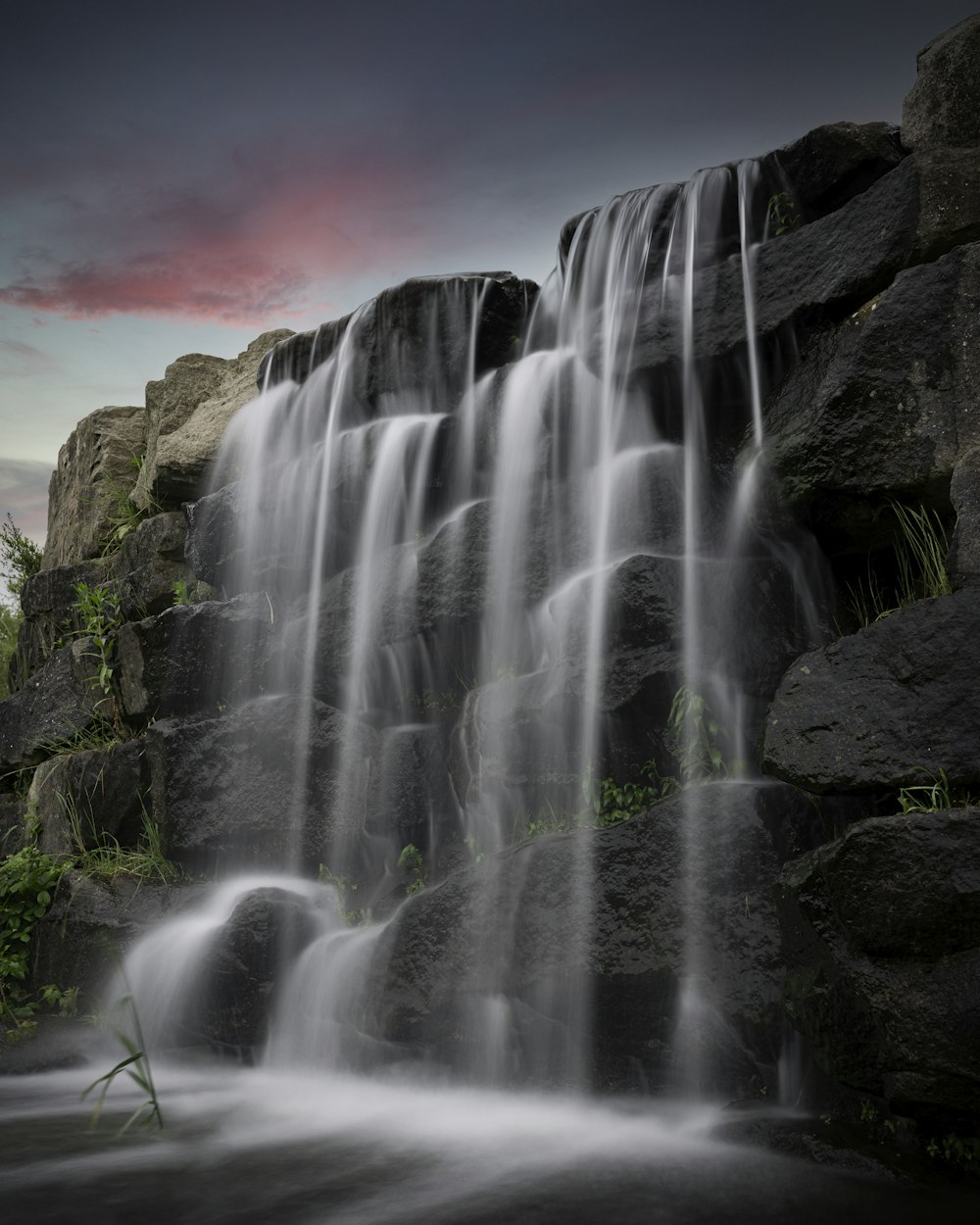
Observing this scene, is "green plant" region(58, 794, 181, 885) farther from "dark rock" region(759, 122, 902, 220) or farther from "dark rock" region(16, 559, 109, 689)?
"dark rock" region(759, 122, 902, 220)

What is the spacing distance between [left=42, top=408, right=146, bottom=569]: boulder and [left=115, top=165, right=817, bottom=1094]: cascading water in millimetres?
3072

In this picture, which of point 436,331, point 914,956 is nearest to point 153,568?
point 436,331

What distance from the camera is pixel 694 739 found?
18.4ft

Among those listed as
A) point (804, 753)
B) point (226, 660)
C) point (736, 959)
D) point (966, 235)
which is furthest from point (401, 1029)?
point (966, 235)

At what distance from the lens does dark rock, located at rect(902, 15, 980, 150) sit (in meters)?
5.88

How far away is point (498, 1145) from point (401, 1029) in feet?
3.69

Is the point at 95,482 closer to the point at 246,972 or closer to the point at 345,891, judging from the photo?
the point at 345,891

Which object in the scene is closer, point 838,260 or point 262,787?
point 838,260

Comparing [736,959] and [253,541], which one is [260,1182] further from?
[253,541]

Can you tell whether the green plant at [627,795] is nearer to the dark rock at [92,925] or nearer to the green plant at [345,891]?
the green plant at [345,891]

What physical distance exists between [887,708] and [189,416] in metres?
10.4

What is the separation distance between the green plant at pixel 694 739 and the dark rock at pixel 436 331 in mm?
4810

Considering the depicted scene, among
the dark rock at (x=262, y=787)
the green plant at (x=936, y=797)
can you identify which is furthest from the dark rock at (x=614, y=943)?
the dark rock at (x=262, y=787)

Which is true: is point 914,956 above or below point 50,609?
below
